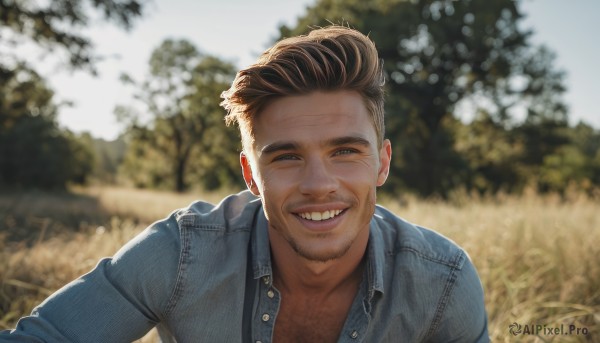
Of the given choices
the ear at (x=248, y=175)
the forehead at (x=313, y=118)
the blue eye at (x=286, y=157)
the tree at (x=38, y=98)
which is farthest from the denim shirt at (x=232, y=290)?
the tree at (x=38, y=98)

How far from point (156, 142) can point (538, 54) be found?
2395 cm

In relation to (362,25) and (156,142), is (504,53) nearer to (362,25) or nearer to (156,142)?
(362,25)

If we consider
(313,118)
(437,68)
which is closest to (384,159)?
(313,118)

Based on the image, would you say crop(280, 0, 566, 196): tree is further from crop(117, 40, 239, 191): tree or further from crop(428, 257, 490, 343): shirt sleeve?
crop(428, 257, 490, 343): shirt sleeve

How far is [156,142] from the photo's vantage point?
32.0 m

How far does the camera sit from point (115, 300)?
1.84 metres

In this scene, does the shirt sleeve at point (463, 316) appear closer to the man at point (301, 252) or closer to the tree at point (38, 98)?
the man at point (301, 252)

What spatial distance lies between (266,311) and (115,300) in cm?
65

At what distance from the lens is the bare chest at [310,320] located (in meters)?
2.17

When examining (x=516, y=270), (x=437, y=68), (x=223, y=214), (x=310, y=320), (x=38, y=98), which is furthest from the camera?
(x=437, y=68)

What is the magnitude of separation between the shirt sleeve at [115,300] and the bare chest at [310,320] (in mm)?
563

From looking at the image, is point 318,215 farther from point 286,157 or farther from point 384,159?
point 384,159

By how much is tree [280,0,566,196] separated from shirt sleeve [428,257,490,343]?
18183 millimetres

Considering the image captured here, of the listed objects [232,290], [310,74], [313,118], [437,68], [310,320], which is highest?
[437,68]
